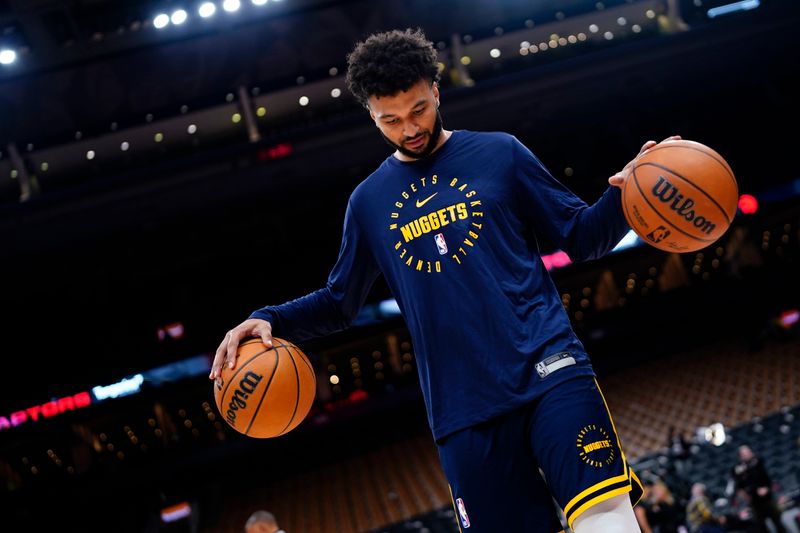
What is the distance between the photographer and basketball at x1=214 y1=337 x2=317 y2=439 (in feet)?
5.84

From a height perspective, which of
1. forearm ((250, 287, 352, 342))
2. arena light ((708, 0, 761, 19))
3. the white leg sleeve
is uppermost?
arena light ((708, 0, 761, 19))

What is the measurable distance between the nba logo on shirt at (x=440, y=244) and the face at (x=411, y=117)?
232 millimetres

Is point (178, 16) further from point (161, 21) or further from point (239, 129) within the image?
point (239, 129)

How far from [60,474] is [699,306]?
13.1 metres

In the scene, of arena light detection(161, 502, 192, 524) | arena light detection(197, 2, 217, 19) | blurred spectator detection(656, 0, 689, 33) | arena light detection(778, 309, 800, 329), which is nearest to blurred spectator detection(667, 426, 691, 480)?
arena light detection(778, 309, 800, 329)

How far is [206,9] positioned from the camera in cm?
1191

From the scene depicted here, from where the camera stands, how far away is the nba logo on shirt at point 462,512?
159 cm

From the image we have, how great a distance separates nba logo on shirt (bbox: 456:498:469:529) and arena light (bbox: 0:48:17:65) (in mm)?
12381

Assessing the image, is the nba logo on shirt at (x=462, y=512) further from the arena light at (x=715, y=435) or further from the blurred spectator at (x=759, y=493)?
the arena light at (x=715, y=435)

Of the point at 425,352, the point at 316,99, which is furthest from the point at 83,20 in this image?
the point at 425,352

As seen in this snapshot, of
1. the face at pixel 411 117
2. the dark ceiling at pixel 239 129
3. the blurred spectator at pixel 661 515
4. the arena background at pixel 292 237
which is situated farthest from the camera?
the arena background at pixel 292 237

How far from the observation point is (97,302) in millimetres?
13656

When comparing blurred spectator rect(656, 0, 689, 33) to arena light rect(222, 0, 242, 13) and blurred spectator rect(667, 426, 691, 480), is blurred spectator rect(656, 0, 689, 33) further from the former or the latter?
arena light rect(222, 0, 242, 13)

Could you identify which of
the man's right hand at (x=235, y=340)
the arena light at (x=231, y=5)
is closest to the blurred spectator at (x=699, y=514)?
the man's right hand at (x=235, y=340)
